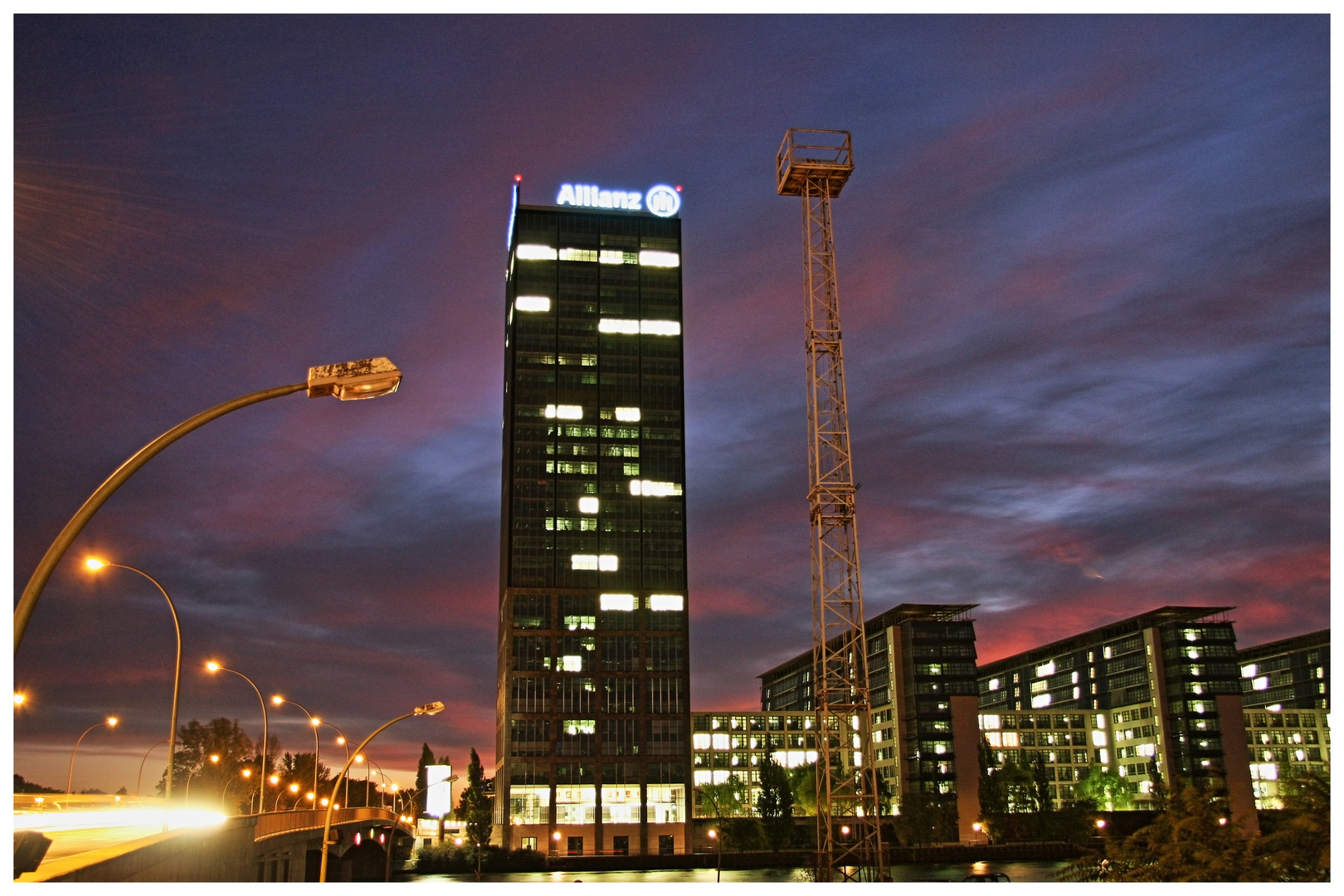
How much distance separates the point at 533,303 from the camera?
19512 cm

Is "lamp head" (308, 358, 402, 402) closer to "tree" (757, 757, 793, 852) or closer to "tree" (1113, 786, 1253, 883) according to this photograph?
"tree" (1113, 786, 1253, 883)

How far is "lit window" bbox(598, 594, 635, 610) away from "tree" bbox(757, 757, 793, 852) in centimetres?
3293

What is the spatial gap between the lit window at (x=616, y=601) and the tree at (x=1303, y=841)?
501 ft

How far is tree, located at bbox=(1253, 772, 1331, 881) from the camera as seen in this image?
2892 cm

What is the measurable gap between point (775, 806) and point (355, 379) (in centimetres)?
15911

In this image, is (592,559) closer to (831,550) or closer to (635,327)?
(635,327)

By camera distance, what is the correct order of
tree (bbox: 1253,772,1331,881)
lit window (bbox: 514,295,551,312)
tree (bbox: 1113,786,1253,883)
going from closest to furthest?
tree (bbox: 1253,772,1331,881) → tree (bbox: 1113,786,1253,883) → lit window (bbox: 514,295,551,312)

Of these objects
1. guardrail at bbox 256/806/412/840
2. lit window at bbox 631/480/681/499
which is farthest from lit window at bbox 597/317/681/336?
guardrail at bbox 256/806/412/840

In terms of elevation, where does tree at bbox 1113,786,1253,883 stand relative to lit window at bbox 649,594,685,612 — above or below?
below

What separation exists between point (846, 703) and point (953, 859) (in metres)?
81.0

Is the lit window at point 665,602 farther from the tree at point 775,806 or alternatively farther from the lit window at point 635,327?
the lit window at point 635,327

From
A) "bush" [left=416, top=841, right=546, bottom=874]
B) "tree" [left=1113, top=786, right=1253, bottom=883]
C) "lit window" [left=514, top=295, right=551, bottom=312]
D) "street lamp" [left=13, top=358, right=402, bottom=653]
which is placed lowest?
"bush" [left=416, top=841, right=546, bottom=874]

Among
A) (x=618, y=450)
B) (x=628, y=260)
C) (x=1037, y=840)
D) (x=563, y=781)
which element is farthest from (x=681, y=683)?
(x=628, y=260)
